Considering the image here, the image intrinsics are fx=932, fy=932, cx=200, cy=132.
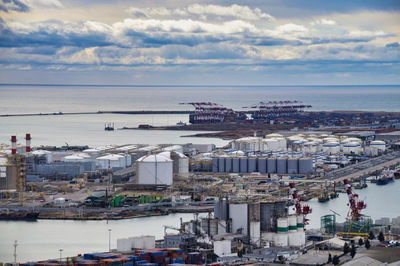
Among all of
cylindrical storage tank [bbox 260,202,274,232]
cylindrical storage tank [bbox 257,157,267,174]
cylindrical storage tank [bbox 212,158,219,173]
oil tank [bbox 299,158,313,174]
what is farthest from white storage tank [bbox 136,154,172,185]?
cylindrical storage tank [bbox 260,202,274,232]

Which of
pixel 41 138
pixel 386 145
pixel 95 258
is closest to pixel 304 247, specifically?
pixel 95 258

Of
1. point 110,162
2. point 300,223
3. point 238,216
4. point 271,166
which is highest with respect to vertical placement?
point 110,162

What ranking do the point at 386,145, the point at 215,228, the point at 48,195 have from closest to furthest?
the point at 215,228
the point at 48,195
the point at 386,145

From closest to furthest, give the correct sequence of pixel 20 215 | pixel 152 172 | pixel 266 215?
pixel 266 215 → pixel 20 215 → pixel 152 172

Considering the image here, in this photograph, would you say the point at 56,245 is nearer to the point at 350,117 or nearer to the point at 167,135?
the point at 167,135

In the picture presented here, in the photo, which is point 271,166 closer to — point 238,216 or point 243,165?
point 243,165

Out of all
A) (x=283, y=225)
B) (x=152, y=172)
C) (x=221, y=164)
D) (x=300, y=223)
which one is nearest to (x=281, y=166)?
(x=221, y=164)

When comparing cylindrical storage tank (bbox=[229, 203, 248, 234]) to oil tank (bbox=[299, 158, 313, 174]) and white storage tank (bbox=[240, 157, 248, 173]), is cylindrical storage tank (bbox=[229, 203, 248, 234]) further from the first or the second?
white storage tank (bbox=[240, 157, 248, 173])
